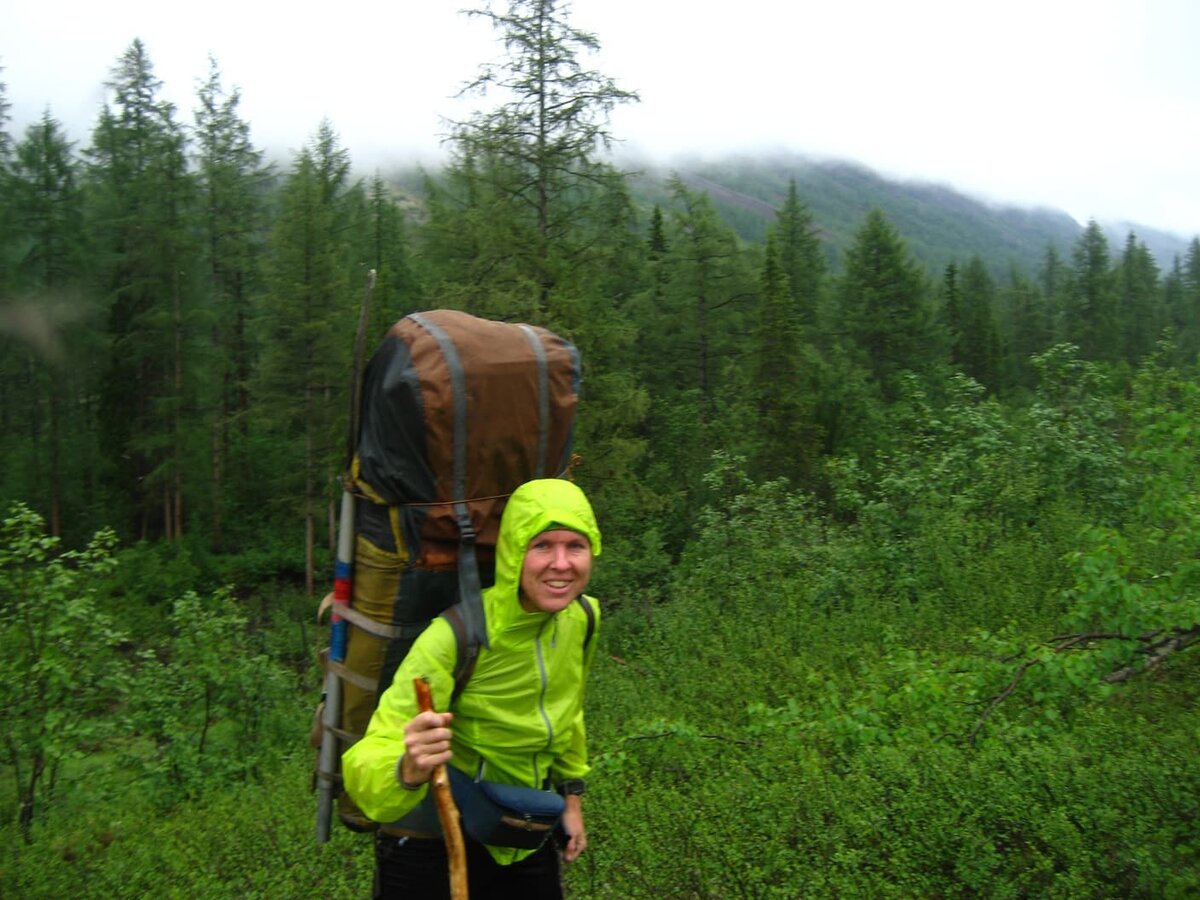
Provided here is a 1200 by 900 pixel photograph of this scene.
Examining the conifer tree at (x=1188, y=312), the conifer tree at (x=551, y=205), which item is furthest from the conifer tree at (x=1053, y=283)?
the conifer tree at (x=551, y=205)

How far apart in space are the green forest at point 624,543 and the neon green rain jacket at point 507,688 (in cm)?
73

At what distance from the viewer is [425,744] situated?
2.02 meters

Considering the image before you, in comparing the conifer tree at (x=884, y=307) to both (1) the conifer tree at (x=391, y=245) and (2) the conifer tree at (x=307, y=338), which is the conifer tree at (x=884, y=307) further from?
(2) the conifer tree at (x=307, y=338)

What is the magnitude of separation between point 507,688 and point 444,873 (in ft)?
1.88

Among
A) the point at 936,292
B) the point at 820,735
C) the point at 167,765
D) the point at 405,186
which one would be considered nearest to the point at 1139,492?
the point at 820,735

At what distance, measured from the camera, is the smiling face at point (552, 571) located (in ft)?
7.45

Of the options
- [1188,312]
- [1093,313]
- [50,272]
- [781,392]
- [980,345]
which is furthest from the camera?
[1188,312]

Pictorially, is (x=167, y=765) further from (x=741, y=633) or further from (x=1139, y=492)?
(x=1139, y=492)

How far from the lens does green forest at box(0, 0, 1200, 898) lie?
4668mm

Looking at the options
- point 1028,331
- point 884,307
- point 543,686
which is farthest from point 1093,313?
point 543,686

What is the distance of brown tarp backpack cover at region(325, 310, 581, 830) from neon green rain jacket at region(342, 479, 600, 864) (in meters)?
0.08

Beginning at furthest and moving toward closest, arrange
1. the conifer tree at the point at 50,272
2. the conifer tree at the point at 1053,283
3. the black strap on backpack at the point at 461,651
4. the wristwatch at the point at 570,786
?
1. the conifer tree at the point at 1053,283
2. the conifer tree at the point at 50,272
3. the wristwatch at the point at 570,786
4. the black strap on backpack at the point at 461,651

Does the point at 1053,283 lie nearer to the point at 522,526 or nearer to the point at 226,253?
the point at 226,253

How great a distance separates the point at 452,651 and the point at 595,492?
14.4 metres
